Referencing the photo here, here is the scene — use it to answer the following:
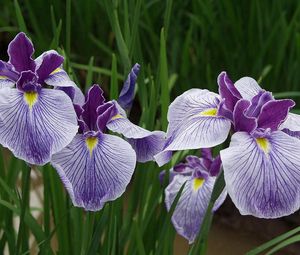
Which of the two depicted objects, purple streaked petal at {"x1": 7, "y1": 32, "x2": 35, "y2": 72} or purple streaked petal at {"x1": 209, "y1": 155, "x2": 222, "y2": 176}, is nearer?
purple streaked petal at {"x1": 7, "y1": 32, "x2": 35, "y2": 72}

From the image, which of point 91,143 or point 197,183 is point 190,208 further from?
point 91,143

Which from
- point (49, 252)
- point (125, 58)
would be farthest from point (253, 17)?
point (49, 252)

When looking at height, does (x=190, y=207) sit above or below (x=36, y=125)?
below

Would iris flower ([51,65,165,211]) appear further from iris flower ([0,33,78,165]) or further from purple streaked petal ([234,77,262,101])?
purple streaked petal ([234,77,262,101])

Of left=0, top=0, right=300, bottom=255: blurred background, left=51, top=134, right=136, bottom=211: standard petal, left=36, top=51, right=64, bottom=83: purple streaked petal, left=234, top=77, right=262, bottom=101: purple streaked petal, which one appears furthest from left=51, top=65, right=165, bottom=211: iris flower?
left=0, top=0, right=300, bottom=255: blurred background

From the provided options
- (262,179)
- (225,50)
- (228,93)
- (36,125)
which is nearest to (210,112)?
(228,93)

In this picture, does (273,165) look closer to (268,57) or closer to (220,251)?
(220,251)

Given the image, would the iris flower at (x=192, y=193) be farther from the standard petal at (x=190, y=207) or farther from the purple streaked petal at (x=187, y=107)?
the purple streaked petal at (x=187, y=107)
